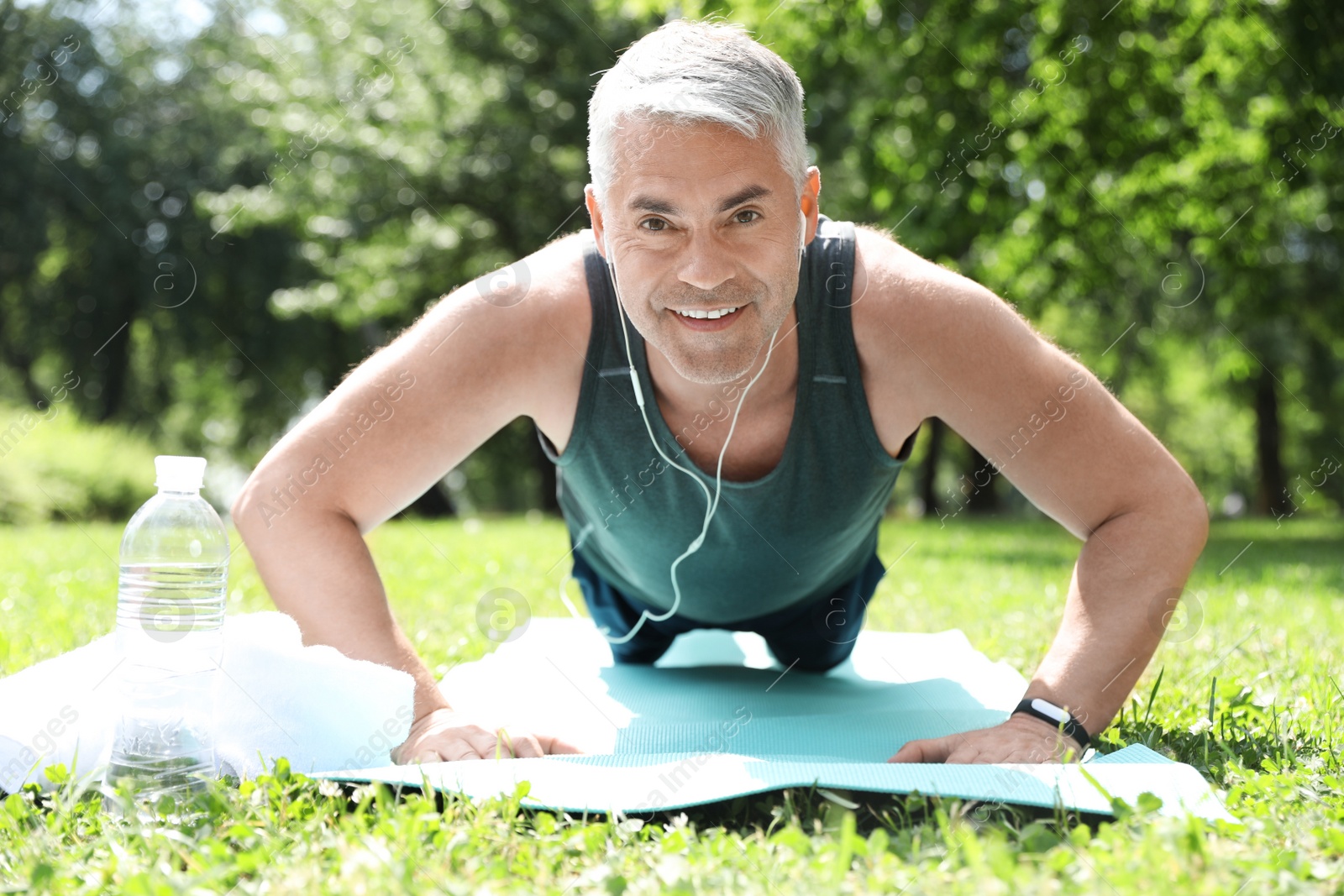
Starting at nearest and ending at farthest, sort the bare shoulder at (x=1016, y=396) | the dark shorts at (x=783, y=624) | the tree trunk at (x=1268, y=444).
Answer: the bare shoulder at (x=1016, y=396) → the dark shorts at (x=783, y=624) → the tree trunk at (x=1268, y=444)

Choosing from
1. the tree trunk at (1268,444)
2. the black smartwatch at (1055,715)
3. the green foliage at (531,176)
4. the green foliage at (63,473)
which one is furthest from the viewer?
the tree trunk at (1268,444)

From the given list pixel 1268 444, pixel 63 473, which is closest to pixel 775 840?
pixel 63 473

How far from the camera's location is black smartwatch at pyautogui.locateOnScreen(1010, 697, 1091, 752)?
7.46 feet

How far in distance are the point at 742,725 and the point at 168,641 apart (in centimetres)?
138

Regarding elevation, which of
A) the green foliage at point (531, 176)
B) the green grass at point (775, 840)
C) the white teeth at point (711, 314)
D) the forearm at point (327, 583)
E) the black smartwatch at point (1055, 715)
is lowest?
the green grass at point (775, 840)

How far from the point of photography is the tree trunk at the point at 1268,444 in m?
18.8

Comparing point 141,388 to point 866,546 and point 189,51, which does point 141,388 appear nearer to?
point 189,51

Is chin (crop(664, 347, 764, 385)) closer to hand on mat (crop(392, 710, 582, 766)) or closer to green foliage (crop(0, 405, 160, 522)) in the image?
hand on mat (crop(392, 710, 582, 766))

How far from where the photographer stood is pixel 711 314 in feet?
8.05

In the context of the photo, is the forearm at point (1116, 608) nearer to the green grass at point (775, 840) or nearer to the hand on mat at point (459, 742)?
the green grass at point (775, 840)

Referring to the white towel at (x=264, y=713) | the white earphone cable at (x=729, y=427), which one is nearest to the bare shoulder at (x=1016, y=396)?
the white earphone cable at (x=729, y=427)

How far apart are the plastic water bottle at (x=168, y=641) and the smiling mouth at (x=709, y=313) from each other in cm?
106

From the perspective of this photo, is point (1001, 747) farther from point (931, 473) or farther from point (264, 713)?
point (931, 473)

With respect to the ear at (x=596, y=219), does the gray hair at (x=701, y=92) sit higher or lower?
higher
